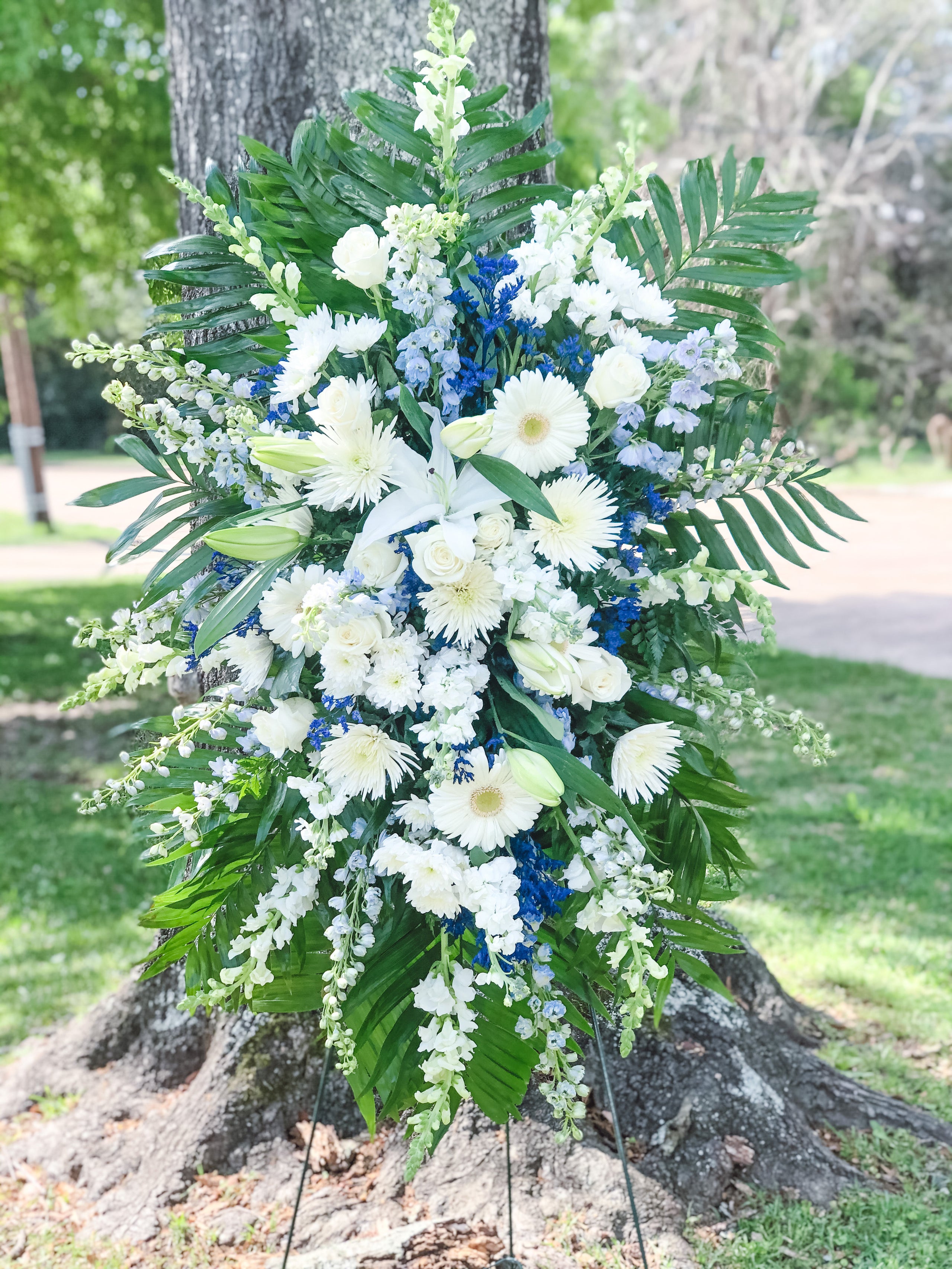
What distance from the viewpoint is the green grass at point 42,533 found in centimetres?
1623

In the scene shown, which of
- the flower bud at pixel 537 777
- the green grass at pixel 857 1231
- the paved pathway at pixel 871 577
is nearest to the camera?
the flower bud at pixel 537 777

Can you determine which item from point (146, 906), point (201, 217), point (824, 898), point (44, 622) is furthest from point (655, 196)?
point (44, 622)

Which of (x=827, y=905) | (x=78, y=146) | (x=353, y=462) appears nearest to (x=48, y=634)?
(x=78, y=146)

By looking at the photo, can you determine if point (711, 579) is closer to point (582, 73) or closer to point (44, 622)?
point (582, 73)

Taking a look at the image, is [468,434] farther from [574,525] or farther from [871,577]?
[871,577]

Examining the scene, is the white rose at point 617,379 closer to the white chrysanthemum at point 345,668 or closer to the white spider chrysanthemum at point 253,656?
the white chrysanthemum at point 345,668

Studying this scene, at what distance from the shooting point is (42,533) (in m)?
16.6

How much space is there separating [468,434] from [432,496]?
4.9 inches

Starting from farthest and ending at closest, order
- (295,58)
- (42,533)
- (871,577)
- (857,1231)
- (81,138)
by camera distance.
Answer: (42,533) → (871,577) → (81,138) → (295,58) → (857,1231)

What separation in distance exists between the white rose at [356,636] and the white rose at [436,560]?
10cm

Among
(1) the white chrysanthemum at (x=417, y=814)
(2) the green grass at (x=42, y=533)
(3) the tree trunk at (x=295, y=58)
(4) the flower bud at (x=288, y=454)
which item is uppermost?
(3) the tree trunk at (x=295, y=58)

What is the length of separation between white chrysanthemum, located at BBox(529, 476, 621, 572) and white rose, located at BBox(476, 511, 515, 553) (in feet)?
0.13

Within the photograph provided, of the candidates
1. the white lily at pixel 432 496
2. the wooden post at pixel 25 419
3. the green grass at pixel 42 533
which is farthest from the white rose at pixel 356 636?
the wooden post at pixel 25 419

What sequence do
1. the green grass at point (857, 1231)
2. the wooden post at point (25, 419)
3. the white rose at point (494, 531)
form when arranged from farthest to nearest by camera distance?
the wooden post at point (25, 419) → the green grass at point (857, 1231) → the white rose at point (494, 531)
